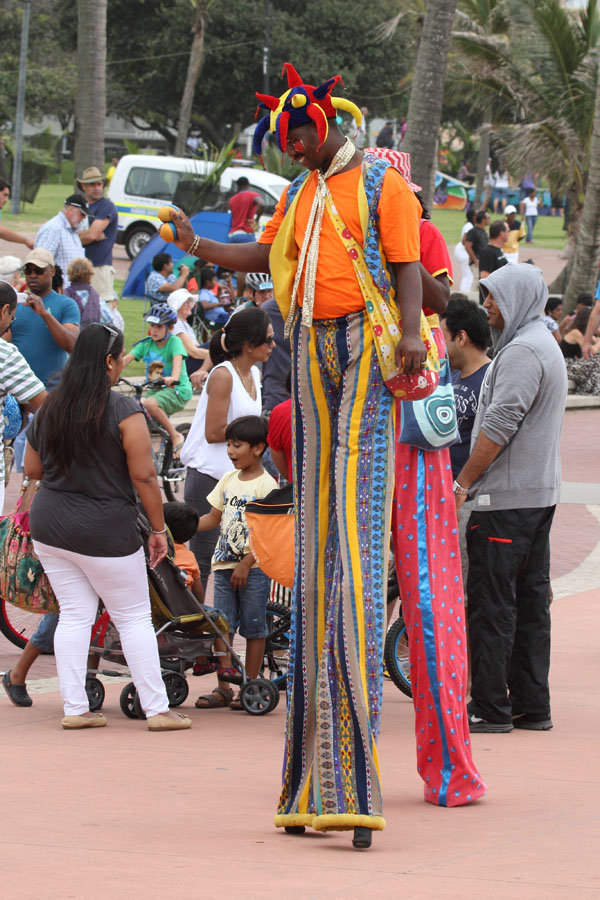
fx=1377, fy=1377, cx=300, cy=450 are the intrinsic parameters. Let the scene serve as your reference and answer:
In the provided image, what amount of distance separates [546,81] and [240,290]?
9.97 meters

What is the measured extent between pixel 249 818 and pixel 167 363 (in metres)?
8.32

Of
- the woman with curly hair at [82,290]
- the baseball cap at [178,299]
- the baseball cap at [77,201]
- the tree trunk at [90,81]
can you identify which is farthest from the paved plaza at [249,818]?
the tree trunk at [90,81]

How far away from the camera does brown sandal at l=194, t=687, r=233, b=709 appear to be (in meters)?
6.67

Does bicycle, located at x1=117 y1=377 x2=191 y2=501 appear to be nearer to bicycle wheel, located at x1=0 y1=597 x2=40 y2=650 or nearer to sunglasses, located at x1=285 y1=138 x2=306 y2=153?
bicycle wheel, located at x1=0 y1=597 x2=40 y2=650

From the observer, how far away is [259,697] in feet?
21.3

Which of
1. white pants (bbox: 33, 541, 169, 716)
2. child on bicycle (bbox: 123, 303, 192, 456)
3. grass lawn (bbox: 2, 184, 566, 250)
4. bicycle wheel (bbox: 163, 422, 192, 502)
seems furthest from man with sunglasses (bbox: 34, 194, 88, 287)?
grass lawn (bbox: 2, 184, 566, 250)

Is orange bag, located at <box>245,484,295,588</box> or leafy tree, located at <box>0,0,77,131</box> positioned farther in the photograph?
leafy tree, located at <box>0,0,77,131</box>

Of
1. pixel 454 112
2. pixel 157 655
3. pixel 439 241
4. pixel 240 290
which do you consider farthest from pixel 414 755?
pixel 454 112

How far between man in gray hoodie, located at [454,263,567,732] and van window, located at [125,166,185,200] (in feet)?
85.8

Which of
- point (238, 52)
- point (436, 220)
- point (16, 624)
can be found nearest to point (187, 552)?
point (16, 624)

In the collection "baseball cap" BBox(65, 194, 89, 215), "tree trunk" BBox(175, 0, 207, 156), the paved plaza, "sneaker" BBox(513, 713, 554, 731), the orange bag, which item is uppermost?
"tree trunk" BBox(175, 0, 207, 156)

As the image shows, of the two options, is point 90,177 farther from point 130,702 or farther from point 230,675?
point 130,702

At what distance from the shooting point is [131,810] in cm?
465

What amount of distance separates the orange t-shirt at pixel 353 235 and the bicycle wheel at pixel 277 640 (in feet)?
10.0
